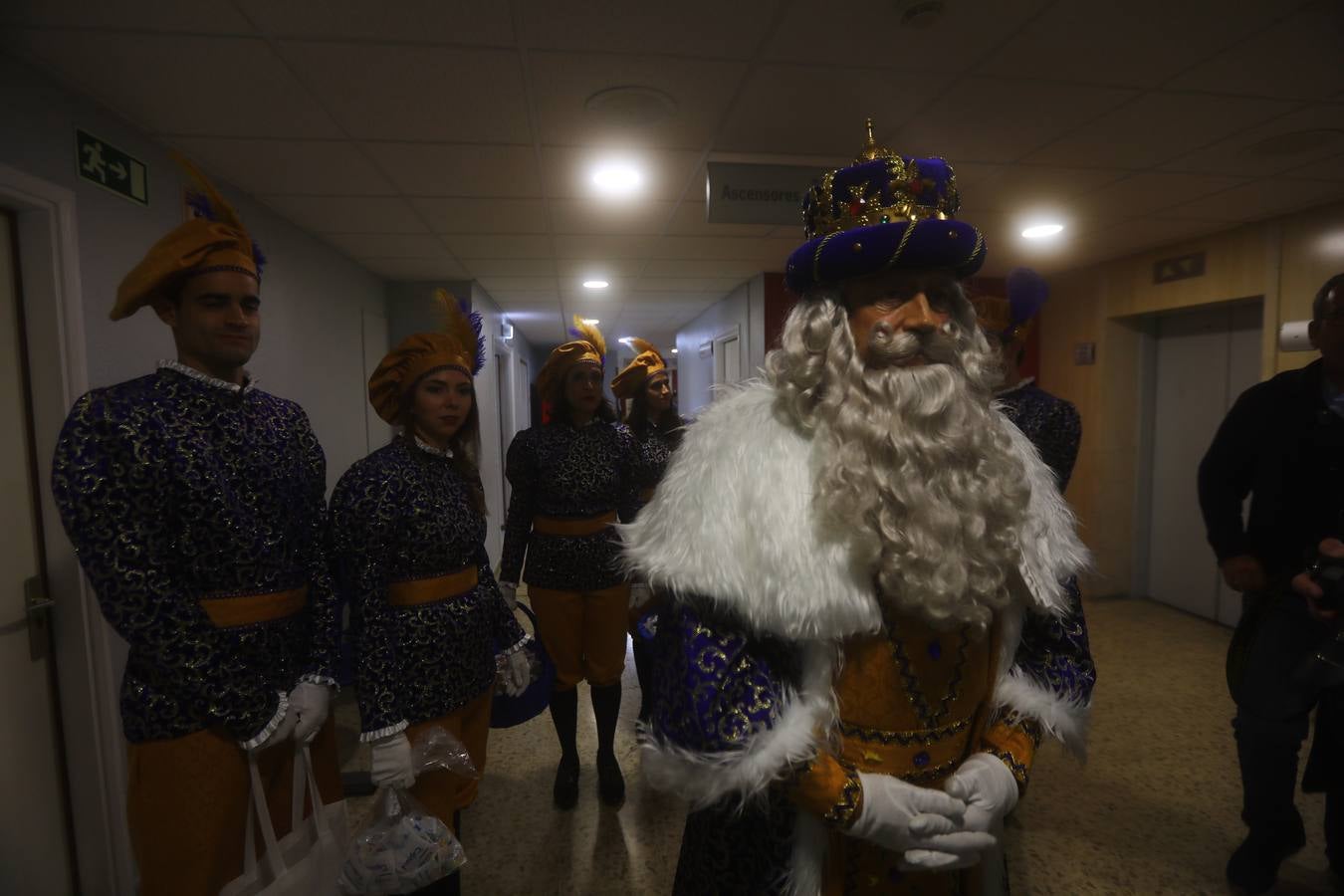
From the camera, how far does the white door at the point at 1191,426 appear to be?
4.05 m

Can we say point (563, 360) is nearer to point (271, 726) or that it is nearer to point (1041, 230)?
point (271, 726)

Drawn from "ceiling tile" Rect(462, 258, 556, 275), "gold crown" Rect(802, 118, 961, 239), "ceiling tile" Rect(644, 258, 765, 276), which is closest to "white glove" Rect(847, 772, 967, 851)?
"gold crown" Rect(802, 118, 961, 239)

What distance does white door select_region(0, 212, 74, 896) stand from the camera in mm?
1606

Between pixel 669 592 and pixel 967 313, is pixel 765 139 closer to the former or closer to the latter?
pixel 967 313

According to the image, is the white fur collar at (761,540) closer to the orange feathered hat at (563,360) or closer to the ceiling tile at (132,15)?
the orange feathered hat at (563,360)

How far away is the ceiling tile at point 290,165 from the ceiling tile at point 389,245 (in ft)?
2.50

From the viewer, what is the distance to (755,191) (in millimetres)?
2506

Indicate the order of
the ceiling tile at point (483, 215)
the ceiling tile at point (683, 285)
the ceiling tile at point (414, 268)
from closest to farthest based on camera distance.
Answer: the ceiling tile at point (483, 215) → the ceiling tile at point (414, 268) → the ceiling tile at point (683, 285)

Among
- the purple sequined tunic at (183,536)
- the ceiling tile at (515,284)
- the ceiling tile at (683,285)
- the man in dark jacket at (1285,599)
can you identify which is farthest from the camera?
the ceiling tile at (683,285)

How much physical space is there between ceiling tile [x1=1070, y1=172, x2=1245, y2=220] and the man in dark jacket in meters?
1.35

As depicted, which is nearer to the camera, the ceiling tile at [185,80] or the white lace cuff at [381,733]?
the white lace cuff at [381,733]

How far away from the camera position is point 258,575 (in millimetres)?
1349

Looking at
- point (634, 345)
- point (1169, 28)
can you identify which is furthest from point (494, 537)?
point (1169, 28)

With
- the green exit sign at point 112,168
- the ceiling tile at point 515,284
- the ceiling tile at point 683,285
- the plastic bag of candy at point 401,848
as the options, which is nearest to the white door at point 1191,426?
the ceiling tile at point 683,285
